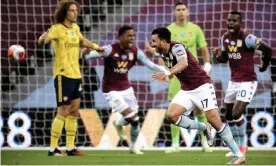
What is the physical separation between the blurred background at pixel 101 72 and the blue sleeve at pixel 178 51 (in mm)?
4277

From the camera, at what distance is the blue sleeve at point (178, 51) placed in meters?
8.95

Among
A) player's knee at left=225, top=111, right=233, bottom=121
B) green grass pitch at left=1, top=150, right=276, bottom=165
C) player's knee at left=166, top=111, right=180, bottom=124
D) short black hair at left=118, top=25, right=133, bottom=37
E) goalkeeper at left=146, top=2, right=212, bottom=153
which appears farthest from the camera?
goalkeeper at left=146, top=2, right=212, bottom=153

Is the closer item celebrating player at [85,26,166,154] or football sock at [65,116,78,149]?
football sock at [65,116,78,149]

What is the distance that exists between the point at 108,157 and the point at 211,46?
13.5 ft

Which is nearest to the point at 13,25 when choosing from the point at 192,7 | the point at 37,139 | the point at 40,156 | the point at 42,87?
the point at 42,87

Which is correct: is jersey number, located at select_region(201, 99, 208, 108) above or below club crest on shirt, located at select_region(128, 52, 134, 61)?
below

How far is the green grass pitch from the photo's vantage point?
943 centimetres

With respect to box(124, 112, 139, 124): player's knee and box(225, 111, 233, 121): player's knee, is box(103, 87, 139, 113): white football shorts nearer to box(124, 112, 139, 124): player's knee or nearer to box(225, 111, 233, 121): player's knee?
box(124, 112, 139, 124): player's knee

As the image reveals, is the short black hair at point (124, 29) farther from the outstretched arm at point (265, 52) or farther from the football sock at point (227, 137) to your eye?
the football sock at point (227, 137)

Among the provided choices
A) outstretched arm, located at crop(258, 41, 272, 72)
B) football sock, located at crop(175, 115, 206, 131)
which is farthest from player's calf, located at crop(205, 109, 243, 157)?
outstretched arm, located at crop(258, 41, 272, 72)

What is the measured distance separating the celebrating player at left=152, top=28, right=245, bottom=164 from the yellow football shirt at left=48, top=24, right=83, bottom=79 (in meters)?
1.86

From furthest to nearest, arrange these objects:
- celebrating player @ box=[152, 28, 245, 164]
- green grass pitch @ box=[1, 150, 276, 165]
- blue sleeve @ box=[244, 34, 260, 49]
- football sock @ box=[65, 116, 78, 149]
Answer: football sock @ box=[65, 116, 78, 149]
blue sleeve @ box=[244, 34, 260, 49]
green grass pitch @ box=[1, 150, 276, 165]
celebrating player @ box=[152, 28, 245, 164]

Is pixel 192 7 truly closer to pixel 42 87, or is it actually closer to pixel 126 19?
pixel 126 19

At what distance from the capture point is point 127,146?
13.4 meters
